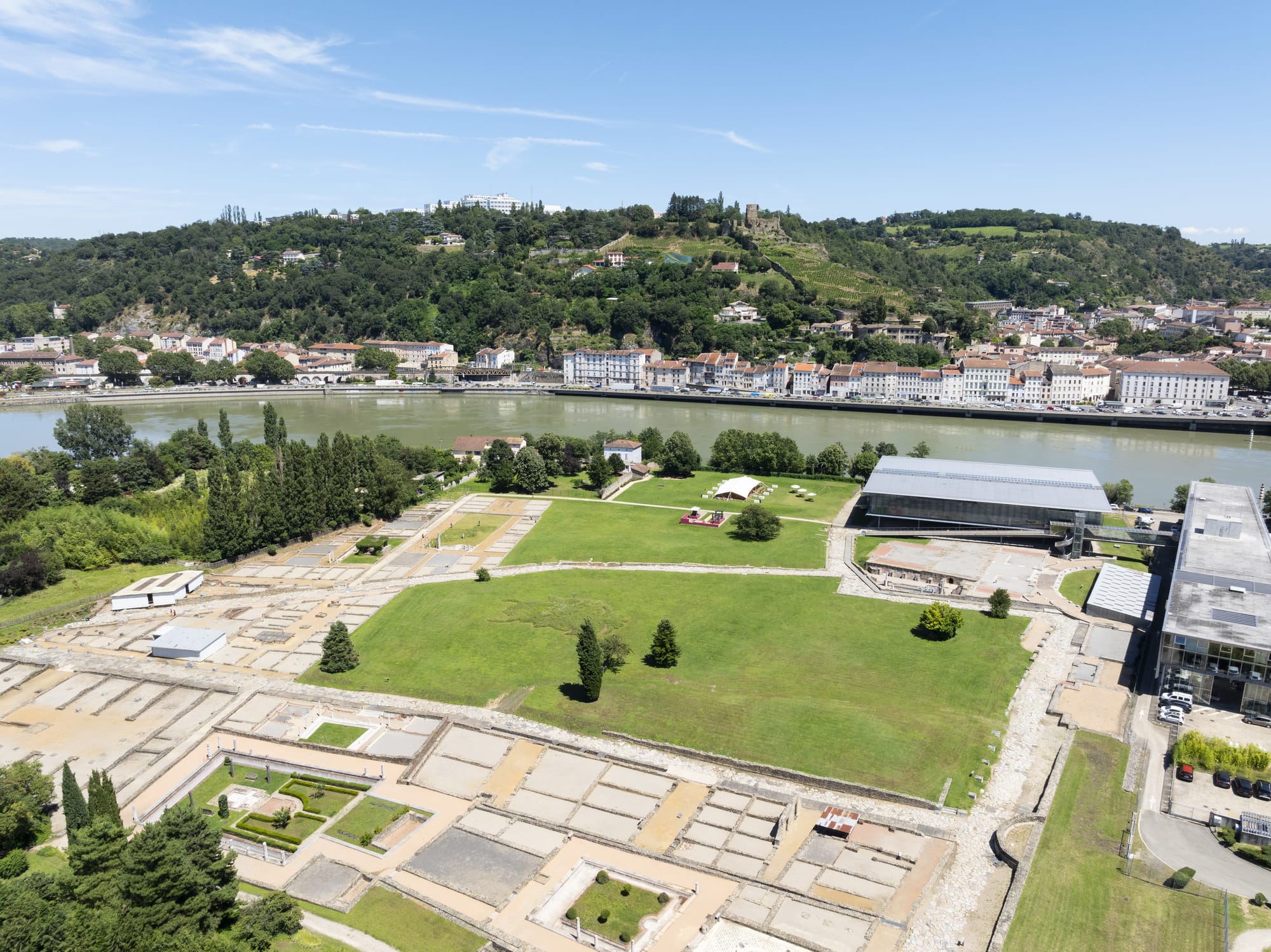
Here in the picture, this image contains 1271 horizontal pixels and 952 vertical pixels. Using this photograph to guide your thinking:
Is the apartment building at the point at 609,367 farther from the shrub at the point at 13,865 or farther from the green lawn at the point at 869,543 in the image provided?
the shrub at the point at 13,865

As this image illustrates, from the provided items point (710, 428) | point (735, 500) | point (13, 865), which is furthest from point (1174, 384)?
point (13, 865)

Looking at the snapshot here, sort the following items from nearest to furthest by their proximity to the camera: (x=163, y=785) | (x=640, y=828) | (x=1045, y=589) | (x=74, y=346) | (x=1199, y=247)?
1. (x=640, y=828)
2. (x=163, y=785)
3. (x=1045, y=589)
4. (x=74, y=346)
5. (x=1199, y=247)

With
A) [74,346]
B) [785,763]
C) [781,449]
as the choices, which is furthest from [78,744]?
[74,346]

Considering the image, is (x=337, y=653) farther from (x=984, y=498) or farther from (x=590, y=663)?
(x=984, y=498)

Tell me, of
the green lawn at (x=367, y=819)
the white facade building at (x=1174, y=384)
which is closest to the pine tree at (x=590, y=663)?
the green lawn at (x=367, y=819)

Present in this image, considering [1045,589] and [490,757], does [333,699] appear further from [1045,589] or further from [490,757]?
[1045,589]

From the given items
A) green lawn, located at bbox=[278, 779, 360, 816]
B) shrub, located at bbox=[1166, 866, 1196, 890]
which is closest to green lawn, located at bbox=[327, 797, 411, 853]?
green lawn, located at bbox=[278, 779, 360, 816]
